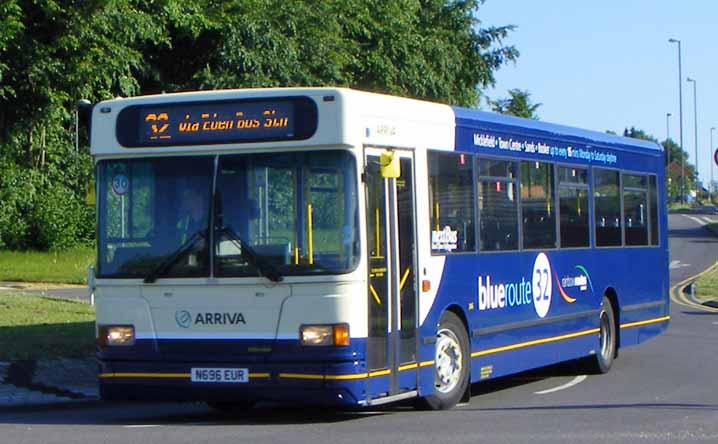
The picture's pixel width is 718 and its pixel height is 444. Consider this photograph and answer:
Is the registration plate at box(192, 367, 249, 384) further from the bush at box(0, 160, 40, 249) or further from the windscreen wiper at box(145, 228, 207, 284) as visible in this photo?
the bush at box(0, 160, 40, 249)

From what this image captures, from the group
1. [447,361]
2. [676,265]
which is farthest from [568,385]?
[676,265]

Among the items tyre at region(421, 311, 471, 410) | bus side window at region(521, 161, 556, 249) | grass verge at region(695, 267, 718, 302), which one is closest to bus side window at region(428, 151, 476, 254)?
tyre at region(421, 311, 471, 410)

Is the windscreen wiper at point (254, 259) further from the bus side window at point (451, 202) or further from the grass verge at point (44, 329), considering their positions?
the grass verge at point (44, 329)

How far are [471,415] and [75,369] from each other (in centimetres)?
515

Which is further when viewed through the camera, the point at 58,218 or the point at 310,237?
the point at 58,218

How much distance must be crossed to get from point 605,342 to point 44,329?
289 inches

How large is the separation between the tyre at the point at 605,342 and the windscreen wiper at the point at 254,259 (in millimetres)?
6610

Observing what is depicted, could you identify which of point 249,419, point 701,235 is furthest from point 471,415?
point 701,235

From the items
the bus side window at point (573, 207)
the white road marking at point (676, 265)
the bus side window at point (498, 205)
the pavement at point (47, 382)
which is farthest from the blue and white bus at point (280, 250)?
the white road marking at point (676, 265)

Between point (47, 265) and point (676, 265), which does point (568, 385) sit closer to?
point (47, 265)

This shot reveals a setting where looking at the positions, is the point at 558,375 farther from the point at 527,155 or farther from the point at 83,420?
the point at 83,420

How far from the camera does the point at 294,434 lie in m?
10.9

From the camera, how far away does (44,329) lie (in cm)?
1745

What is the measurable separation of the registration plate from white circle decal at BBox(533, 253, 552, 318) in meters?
4.56
